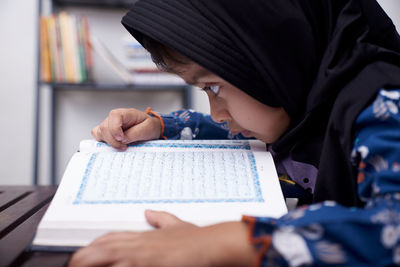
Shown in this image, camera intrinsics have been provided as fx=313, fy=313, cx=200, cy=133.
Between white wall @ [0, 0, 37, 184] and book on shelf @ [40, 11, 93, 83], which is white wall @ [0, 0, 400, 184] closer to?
white wall @ [0, 0, 37, 184]

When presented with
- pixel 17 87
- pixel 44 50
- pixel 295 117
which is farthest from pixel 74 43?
pixel 295 117

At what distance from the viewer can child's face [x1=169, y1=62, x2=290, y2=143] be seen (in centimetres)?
52

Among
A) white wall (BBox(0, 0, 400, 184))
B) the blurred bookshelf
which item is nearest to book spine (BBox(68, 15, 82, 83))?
the blurred bookshelf

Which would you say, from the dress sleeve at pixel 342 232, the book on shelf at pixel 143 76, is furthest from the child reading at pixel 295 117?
the book on shelf at pixel 143 76

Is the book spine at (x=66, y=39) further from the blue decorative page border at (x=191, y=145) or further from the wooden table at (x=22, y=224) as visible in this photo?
the blue decorative page border at (x=191, y=145)

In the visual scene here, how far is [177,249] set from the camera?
260 millimetres

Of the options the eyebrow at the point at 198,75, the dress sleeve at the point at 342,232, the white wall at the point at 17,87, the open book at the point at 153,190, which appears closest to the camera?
the dress sleeve at the point at 342,232

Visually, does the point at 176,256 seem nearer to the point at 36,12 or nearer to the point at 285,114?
the point at 285,114

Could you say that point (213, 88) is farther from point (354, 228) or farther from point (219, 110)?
point (354, 228)

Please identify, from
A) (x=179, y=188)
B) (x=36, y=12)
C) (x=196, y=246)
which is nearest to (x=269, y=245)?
(x=196, y=246)

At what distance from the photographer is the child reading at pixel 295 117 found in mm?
255

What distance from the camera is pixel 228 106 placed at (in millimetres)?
551

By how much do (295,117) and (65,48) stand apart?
1.09 meters

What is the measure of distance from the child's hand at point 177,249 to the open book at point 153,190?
0.06 metres
